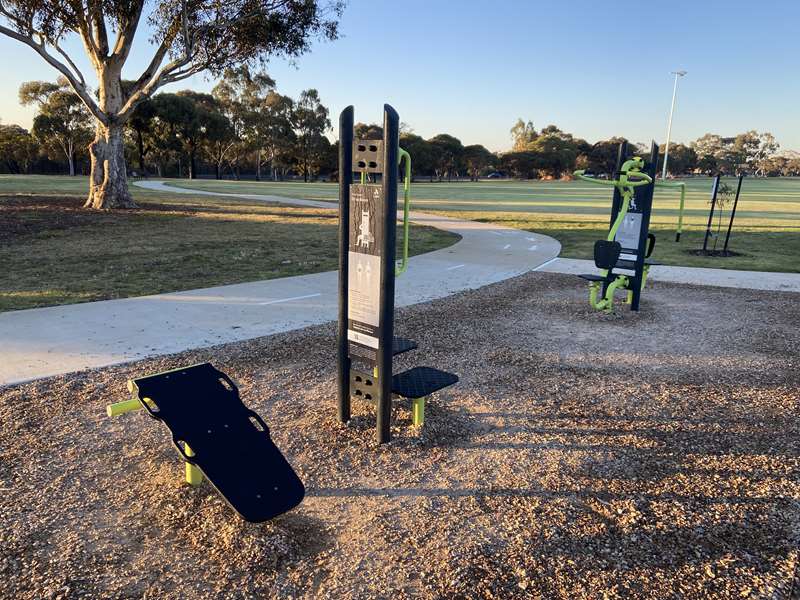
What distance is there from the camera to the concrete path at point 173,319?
529 centimetres

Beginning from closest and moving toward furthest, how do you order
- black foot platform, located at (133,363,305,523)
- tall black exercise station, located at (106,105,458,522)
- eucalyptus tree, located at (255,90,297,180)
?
black foot platform, located at (133,363,305,523)
tall black exercise station, located at (106,105,458,522)
eucalyptus tree, located at (255,90,297,180)

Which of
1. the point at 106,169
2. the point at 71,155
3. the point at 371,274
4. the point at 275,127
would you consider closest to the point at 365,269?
the point at 371,274

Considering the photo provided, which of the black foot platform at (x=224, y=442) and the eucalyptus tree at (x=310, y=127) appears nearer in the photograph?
the black foot platform at (x=224, y=442)

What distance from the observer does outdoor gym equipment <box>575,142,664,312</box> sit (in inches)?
291

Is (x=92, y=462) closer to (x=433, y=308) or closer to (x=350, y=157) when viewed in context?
(x=350, y=157)

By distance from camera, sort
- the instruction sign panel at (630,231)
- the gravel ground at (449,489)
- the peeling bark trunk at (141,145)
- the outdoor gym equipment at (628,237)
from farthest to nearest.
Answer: the peeling bark trunk at (141,145), the instruction sign panel at (630,231), the outdoor gym equipment at (628,237), the gravel ground at (449,489)

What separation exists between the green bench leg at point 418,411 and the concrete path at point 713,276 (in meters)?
7.59

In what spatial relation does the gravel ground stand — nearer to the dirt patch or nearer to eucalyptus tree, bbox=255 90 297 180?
the dirt patch

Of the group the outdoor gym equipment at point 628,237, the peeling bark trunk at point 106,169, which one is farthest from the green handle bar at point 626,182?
the peeling bark trunk at point 106,169

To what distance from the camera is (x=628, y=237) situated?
26.7 feet

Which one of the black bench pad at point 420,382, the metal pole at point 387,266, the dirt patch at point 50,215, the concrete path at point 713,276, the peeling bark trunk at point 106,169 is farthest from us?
the peeling bark trunk at point 106,169

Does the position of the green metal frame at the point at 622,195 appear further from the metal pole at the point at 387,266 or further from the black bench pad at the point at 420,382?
the metal pole at the point at 387,266

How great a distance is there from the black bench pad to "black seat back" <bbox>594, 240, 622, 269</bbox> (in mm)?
4008

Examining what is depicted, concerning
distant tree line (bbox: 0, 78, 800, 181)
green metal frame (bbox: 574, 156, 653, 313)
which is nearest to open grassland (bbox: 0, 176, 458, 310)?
green metal frame (bbox: 574, 156, 653, 313)
